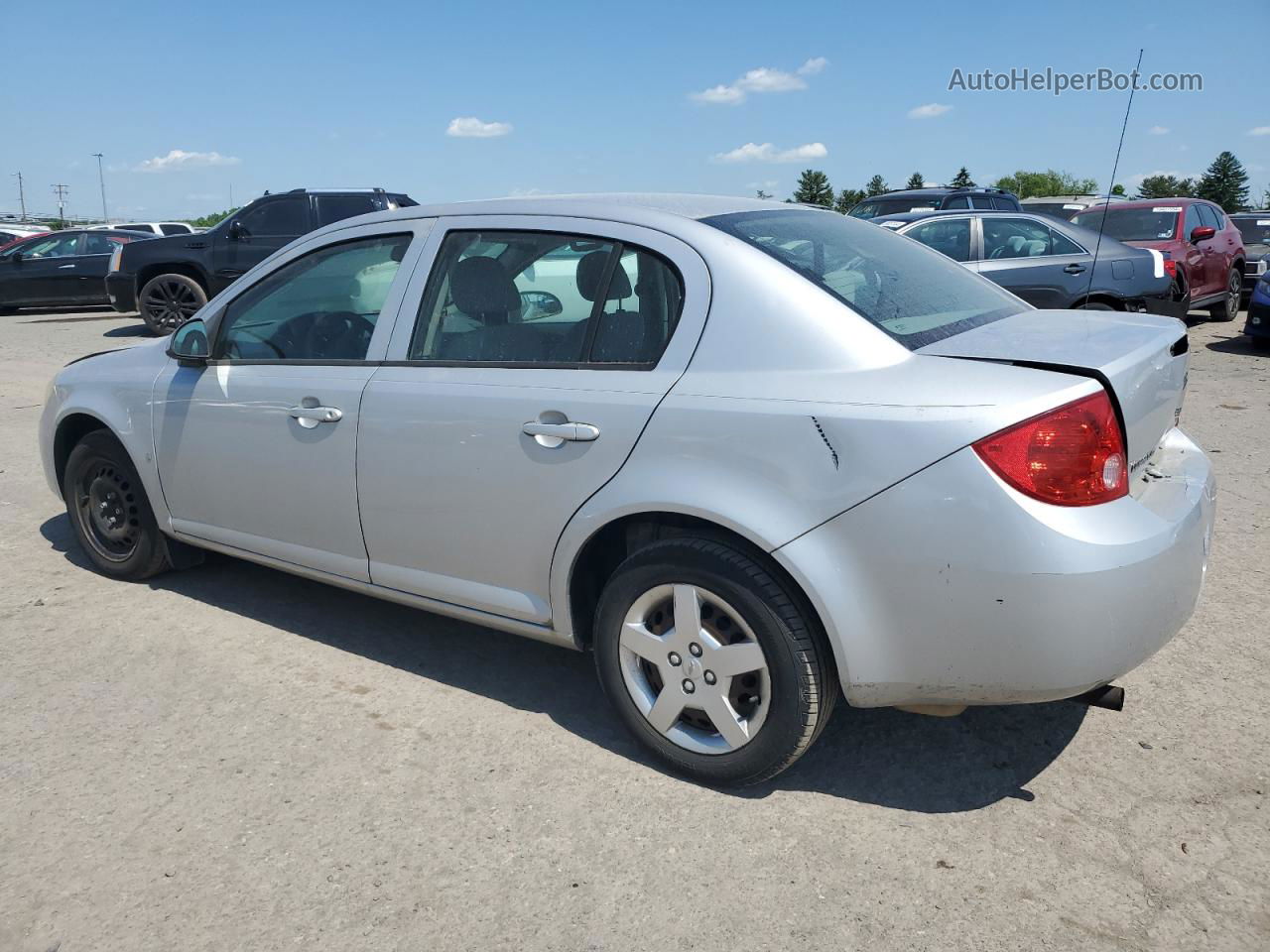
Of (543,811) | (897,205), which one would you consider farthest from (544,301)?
(897,205)

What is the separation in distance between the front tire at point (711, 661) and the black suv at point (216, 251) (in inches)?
468

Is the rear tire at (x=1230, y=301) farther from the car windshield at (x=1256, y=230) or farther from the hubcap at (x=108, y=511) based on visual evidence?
the hubcap at (x=108, y=511)

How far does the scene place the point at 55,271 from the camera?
1780cm

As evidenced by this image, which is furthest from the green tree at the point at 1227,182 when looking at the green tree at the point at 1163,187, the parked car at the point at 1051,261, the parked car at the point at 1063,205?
the parked car at the point at 1051,261

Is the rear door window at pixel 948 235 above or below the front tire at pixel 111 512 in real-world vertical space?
above

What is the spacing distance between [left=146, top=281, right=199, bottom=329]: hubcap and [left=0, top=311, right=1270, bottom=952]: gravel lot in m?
10.7

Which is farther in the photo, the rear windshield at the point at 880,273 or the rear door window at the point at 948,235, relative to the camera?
the rear door window at the point at 948,235

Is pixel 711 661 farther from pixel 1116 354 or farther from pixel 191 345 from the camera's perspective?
pixel 191 345

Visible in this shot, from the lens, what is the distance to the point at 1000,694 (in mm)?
2615

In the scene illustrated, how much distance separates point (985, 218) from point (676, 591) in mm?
8313

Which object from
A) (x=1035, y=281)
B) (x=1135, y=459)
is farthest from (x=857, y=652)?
(x=1035, y=281)

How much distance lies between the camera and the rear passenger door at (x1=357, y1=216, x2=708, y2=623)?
118 inches

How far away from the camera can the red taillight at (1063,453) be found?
245 centimetres

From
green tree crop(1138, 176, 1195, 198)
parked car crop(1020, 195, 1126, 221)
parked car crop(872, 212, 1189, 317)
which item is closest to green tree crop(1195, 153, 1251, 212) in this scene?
green tree crop(1138, 176, 1195, 198)
